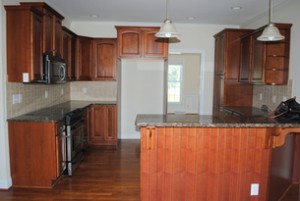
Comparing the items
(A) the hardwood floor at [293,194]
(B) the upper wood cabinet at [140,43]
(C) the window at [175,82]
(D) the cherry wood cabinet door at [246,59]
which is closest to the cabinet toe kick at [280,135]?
(A) the hardwood floor at [293,194]

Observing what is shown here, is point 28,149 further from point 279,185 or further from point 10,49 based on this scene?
point 279,185

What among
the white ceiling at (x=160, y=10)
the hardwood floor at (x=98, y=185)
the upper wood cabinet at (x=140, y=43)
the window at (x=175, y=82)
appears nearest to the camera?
the hardwood floor at (x=98, y=185)

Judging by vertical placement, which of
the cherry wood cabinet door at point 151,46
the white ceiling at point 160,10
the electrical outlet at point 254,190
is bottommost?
the electrical outlet at point 254,190

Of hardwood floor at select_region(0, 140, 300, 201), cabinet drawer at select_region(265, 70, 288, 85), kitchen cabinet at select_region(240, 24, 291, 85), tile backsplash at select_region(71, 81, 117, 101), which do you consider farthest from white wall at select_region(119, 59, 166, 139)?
cabinet drawer at select_region(265, 70, 288, 85)

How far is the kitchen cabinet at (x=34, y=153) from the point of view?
10.3 feet

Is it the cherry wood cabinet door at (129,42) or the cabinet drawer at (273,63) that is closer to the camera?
the cabinet drawer at (273,63)

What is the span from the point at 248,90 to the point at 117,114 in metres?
2.68

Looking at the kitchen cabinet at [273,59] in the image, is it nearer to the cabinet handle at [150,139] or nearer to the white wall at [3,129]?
the cabinet handle at [150,139]

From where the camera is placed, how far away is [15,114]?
10.8 ft

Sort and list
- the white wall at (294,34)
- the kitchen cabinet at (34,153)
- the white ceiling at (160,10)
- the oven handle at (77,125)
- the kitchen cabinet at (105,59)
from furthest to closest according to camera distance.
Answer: the kitchen cabinet at (105,59)
the white ceiling at (160,10)
the oven handle at (77,125)
the white wall at (294,34)
the kitchen cabinet at (34,153)

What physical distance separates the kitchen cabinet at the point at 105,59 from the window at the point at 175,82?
3124mm

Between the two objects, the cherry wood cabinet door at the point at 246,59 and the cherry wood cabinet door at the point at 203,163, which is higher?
the cherry wood cabinet door at the point at 246,59

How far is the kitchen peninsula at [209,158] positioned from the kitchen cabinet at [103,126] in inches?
102

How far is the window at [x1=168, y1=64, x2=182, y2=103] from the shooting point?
7949 mm
